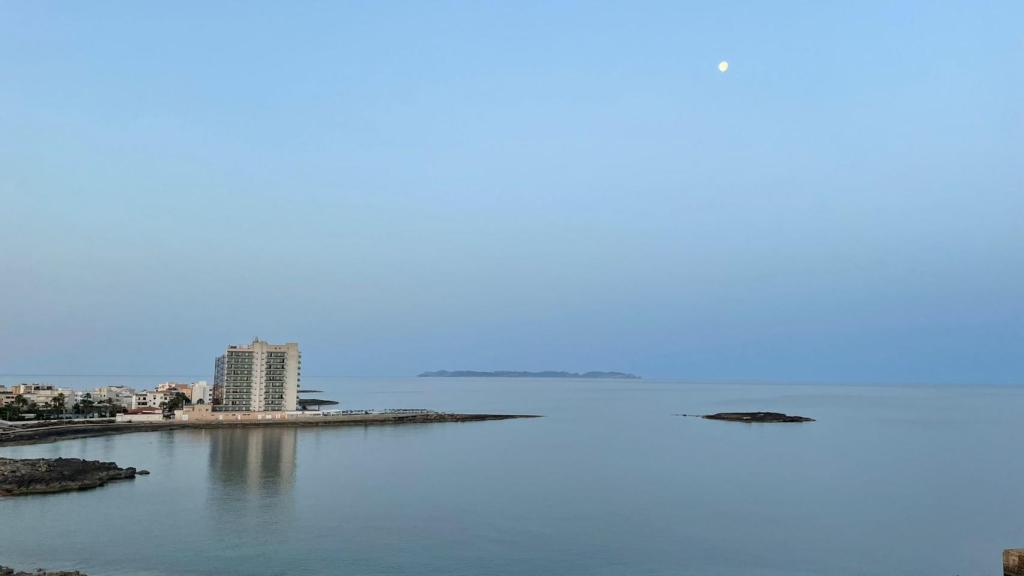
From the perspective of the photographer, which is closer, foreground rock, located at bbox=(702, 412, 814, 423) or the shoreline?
the shoreline

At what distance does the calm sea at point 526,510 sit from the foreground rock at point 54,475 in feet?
4.87

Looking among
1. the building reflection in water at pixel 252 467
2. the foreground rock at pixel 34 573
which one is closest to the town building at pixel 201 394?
the building reflection in water at pixel 252 467

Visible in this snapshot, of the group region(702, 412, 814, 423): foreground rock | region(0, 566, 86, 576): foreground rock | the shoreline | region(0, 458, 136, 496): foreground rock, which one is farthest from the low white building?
region(0, 566, 86, 576): foreground rock

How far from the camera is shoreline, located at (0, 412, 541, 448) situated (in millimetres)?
60969

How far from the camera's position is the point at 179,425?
74688 mm

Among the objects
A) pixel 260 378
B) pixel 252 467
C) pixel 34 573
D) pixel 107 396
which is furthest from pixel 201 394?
pixel 34 573

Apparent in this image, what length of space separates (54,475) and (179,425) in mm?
38431

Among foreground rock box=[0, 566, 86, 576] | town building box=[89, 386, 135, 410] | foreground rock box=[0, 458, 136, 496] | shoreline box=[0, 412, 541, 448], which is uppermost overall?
foreground rock box=[0, 566, 86, 576]

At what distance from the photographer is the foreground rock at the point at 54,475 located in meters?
35.6

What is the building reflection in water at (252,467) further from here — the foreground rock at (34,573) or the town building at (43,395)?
the town building at (43,395)

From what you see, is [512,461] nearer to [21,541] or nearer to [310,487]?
[310,487]

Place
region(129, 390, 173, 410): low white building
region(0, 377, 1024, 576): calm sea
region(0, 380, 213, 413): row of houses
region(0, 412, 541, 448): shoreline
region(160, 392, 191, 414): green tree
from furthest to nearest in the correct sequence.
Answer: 1. region(129, 390, 173, 410): low white building
2. region(160, 392, 191, 414): green tree
3. region(0, 380, 213, 413): row of houses
4. region(0, 412, 541, 448): shoreline
5. region(0, 377, 1024, 576): calm sea

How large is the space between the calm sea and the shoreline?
4.59 metres

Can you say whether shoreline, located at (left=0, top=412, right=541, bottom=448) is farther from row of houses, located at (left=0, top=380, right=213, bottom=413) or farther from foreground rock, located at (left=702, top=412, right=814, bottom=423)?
foreground rock, located at (left=702, top=412, right=814, bottom=423)
